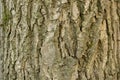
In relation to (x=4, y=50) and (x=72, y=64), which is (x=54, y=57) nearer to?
(x=72, y=64)

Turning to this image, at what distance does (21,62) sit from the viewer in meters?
1.88

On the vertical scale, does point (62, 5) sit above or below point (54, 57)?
above

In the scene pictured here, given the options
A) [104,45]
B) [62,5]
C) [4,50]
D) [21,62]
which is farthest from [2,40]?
[104,45]


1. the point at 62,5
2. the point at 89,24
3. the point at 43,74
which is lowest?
the point at 43,74

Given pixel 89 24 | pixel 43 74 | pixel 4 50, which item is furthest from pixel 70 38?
pixel 4 50

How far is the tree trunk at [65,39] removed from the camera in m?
1.77

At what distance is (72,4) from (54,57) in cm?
33

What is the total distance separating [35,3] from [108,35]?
48 centimetres

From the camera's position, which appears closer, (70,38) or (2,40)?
→ (70,38)

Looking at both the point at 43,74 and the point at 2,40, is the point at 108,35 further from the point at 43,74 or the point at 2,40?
the point at 2,40

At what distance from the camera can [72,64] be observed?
1.79m

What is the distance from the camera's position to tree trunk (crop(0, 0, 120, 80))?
5.80ft

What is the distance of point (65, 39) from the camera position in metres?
1.78

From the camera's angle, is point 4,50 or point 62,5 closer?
point 62,5
